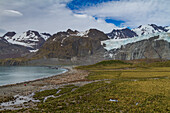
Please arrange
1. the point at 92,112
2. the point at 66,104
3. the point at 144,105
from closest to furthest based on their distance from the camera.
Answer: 1. the point at 92,112
2. the point at 144,105
3. the point at 66,104

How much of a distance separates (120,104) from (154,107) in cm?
447

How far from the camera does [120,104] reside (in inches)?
866

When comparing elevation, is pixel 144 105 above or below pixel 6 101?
above

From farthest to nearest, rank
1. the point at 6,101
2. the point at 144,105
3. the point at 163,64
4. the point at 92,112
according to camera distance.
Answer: the point at 163,64, the point at 6,101, the point at 144,105, the point at 92,112

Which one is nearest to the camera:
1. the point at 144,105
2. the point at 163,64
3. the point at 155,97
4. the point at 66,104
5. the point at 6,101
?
the point at 144,105

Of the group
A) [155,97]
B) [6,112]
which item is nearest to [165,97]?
[155,97]

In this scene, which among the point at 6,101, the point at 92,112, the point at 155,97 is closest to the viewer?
the point at 92,112

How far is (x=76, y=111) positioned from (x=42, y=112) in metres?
4.31

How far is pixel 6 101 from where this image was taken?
28938 millimetres

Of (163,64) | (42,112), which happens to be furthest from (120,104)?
(163,64)

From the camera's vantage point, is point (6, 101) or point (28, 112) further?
point (6, 101)

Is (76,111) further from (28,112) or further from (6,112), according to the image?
(6,112)

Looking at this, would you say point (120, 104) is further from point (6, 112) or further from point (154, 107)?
point (6, 112)

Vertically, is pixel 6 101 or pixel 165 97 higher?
pixel 165 97
